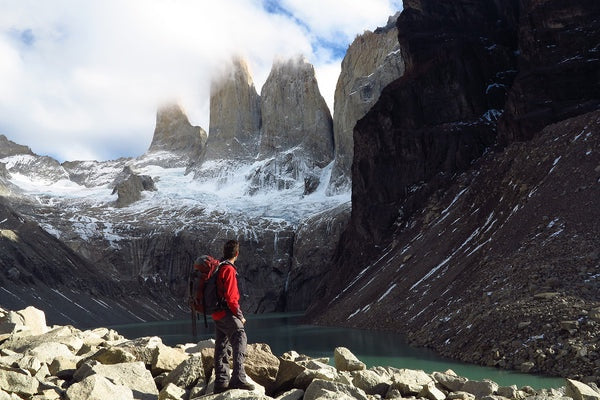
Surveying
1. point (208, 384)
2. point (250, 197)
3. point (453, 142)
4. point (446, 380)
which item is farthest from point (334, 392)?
point (250, 197)

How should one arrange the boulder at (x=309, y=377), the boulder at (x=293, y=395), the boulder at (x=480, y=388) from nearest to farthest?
the boulder at (x=293, y=395) < the boulder at (x=309, y=377) < the boulder at (x=480, y=388)

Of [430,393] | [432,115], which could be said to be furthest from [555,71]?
[430,393]

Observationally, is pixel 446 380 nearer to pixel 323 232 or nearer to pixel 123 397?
pixel 123 397

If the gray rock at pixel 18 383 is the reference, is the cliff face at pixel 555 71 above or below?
above

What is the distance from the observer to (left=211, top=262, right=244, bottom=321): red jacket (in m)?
9.86

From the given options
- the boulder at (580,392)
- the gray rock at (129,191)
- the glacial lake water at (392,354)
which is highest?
the gray rock at (129,191)

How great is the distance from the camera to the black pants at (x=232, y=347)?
31.9 feet

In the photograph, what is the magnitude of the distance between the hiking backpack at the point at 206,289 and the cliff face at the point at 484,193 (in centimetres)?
1246

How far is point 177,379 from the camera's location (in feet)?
34.4

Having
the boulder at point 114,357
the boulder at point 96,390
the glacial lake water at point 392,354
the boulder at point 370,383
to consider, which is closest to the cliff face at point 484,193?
the glacial lake water at point 392,354

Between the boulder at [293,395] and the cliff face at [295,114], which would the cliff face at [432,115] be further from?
the cliff face at [295,114]

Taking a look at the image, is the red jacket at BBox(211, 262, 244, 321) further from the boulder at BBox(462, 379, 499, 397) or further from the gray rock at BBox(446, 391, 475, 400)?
the boulder at BBox(462, 379, 499, 397)

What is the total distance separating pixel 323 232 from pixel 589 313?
373 feet

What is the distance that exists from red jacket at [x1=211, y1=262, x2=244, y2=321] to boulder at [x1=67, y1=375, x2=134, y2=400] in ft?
5.63
